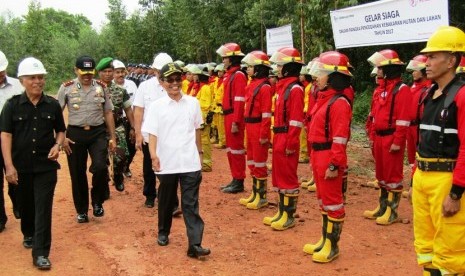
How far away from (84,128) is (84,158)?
427 millimetres

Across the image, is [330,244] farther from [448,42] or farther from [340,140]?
[448,42]

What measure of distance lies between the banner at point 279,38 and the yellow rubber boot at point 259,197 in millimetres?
6774

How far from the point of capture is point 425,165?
159 inches

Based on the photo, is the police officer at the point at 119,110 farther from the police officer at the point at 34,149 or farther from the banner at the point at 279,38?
the banner at the point at 279,38

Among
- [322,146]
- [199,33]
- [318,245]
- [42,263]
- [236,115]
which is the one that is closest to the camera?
[42,263]

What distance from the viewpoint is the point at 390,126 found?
6828 mm

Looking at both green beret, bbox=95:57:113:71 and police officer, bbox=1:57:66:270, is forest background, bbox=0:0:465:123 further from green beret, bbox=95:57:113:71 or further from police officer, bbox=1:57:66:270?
police officer, bbox=1:57:66:270

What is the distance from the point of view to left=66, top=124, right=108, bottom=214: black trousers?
6.79 m

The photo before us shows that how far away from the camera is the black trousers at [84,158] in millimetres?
6785

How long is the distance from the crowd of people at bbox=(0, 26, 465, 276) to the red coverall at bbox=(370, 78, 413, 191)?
15mm

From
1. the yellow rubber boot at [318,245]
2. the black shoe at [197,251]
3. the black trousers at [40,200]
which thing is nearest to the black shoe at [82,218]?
the black trousers at [40,200]

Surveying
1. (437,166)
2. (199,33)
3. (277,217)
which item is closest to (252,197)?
(277,217)

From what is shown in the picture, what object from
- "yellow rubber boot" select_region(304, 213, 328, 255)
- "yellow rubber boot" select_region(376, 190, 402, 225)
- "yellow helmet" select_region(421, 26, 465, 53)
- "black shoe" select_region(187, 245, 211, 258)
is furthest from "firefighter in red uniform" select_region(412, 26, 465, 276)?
"yellow rubber boot" select_region(376, 190, 402, 225)

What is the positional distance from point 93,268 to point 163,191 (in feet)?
3.81
